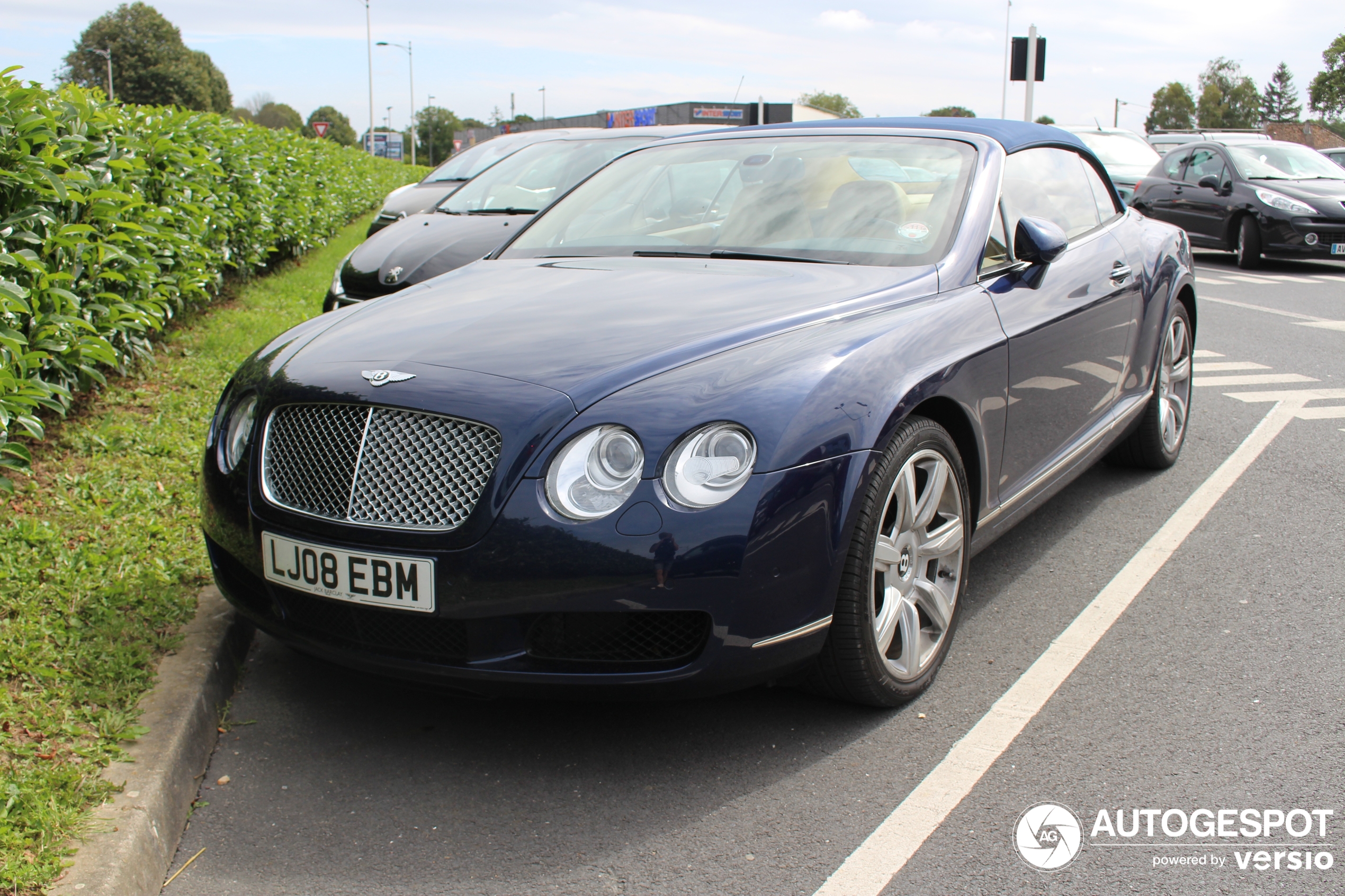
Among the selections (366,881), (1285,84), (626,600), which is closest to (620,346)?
(626,600)

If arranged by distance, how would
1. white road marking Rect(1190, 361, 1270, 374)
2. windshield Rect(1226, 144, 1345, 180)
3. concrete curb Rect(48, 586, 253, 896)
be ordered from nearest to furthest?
concrete curb Rect(48, 586, 253, 896) < white road marking Rect(1190, 361, 1270, 374) < windshield Rect(1226, 144, 1345, 180)

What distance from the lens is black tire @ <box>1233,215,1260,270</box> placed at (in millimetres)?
14133

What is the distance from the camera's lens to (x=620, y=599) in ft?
8.04

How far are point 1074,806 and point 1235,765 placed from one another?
46 centimetres

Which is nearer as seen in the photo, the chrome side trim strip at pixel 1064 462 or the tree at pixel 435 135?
the chrome side trim strip at pixel 1064 462

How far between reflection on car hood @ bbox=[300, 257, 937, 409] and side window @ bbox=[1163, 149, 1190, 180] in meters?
14.0

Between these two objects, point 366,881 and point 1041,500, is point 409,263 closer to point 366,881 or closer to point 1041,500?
point 1041,500

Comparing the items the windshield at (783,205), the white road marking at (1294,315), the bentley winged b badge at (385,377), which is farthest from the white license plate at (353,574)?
the white road marking at (1294,315)

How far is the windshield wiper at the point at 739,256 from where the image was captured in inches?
139

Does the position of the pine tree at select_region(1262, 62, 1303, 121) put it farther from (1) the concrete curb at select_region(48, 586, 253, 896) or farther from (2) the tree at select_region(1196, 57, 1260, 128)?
(1) the concrete curb at select_region(48, 586, 253, 896)

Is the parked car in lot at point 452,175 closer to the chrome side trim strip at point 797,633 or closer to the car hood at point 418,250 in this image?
the car hood at point 418,250

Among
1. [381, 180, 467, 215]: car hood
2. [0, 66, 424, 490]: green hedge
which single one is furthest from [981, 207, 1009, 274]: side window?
[381, 180, 467, 215]: car hood

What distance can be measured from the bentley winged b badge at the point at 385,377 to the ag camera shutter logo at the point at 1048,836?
5.63ft

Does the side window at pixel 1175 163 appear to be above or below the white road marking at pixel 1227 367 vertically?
above
